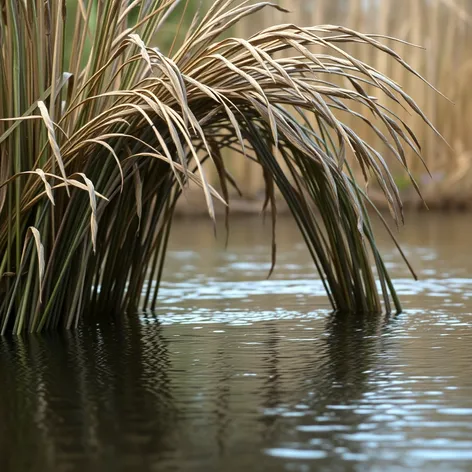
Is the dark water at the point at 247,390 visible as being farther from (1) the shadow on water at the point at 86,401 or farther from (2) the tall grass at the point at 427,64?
(2) the tall grass at the point at 427,64

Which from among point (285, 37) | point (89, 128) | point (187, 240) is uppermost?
point (285, 37)

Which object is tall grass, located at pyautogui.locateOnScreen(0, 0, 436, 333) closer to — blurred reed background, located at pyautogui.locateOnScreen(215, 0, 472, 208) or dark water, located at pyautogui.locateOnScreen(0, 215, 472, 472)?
dark water, located at pyautogui.locateOnScreen(0, 215, 472, 472)

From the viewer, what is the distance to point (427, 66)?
1098 centimetres

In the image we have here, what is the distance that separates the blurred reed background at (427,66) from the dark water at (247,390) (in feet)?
20.1

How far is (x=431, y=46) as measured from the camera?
10977mm

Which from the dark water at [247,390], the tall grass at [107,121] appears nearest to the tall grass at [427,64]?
the dark water at [247,390]

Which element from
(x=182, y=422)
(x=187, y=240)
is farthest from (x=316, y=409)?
(x=187, y=240)

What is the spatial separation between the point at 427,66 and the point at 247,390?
28.2ft

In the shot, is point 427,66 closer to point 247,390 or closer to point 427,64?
point 427,64

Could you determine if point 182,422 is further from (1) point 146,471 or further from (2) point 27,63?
(2) point 27,63

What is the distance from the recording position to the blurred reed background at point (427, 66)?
1080cm

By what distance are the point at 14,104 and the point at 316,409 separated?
4.85 feet

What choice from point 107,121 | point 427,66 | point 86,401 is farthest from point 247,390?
point 427,66

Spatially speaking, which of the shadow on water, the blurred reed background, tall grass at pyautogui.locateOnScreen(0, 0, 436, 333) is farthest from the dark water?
the blurred reed background
